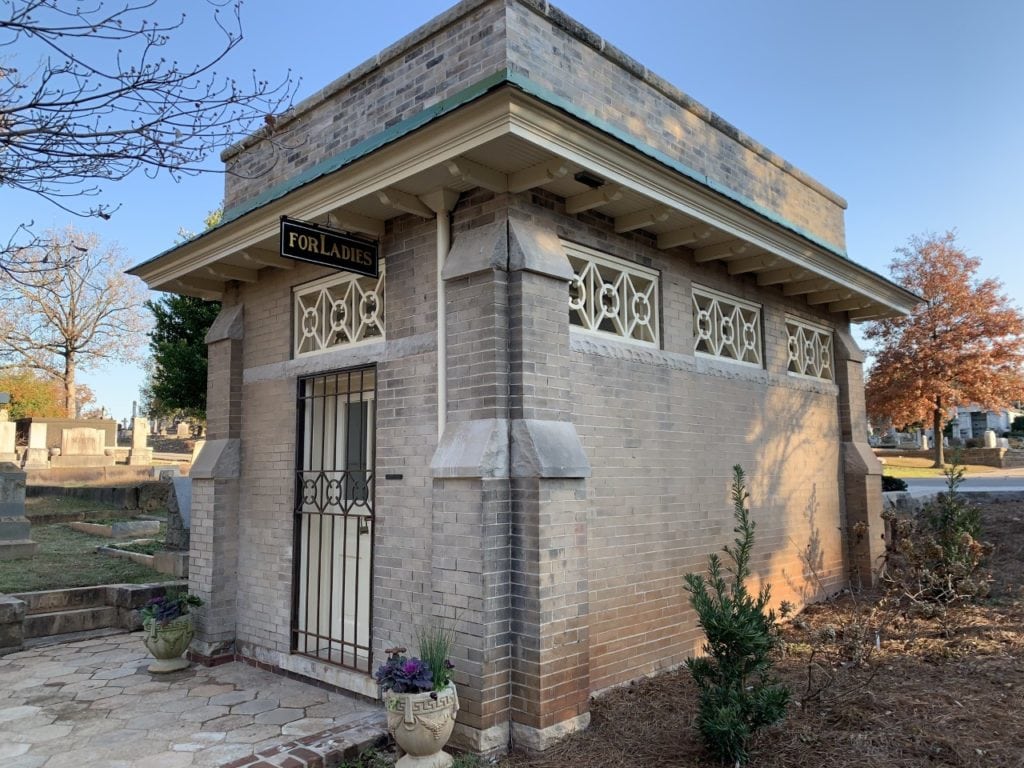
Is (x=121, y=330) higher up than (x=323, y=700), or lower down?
higher up

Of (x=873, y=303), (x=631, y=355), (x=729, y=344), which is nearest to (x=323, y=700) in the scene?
(x=631, y=355)

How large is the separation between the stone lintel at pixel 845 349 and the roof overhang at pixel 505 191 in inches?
88.7

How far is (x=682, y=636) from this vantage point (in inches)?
248

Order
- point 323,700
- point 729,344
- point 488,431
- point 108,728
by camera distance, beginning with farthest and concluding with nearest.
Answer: point 729,344 < point 323,700 < point 108,728 < point 488,431

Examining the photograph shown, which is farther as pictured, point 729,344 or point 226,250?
point 729,344

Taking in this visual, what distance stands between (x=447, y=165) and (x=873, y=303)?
6822 mm

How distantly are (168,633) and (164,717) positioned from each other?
1.24 metres

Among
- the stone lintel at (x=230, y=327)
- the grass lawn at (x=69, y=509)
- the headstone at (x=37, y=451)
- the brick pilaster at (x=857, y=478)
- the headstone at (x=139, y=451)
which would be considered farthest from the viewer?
the headstone at (x=139, y=451)

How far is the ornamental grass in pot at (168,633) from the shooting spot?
637 cm

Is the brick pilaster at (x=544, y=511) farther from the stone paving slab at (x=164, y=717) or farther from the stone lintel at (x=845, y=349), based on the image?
the stone lintel at (x=845, y=349)

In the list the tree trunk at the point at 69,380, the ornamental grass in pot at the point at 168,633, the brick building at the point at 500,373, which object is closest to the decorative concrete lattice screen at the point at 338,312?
the brick building at the point at 500,373

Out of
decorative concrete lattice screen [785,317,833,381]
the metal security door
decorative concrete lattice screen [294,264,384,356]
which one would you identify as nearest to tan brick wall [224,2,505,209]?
decorative concrete lattice screen [294,264,384,356]

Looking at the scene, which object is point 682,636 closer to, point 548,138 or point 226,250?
point 548,138

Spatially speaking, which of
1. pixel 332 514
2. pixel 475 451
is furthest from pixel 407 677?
pixel 332 514
